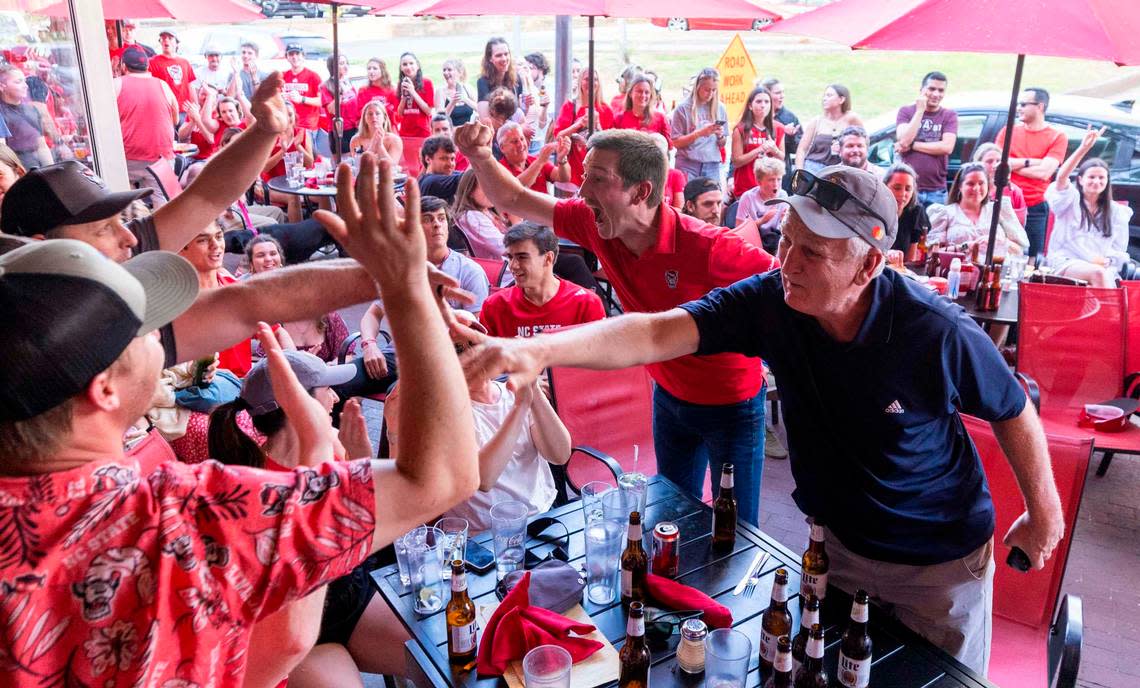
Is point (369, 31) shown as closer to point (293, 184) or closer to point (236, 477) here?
point (293, 184)

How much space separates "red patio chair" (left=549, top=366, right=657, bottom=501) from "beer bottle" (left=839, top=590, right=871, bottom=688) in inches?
71.8

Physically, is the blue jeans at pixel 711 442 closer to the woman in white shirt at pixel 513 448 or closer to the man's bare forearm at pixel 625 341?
the woman in white shirt at pixel 513 448

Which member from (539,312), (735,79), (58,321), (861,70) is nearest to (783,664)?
(58,321)

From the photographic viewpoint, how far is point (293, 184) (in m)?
8.05

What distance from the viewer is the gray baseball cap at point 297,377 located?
2.71 metres

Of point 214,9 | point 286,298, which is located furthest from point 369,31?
point 286,298

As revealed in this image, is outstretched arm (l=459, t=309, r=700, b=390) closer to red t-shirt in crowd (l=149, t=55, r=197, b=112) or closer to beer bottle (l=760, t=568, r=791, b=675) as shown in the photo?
beer bottle (l=760, t=568, r=791, b=675)

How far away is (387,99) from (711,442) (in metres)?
8.44

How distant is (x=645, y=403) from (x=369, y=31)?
25386 mm

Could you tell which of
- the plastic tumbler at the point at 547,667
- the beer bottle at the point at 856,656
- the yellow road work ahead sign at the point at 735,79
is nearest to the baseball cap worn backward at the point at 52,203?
the plastic tumbler at the point at 547,667

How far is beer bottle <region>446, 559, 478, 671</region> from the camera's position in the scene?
2064 mm

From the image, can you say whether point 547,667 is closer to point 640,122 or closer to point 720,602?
point 720,602

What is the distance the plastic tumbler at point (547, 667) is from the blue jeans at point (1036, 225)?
663 cm

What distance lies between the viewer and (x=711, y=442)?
3.36 m
